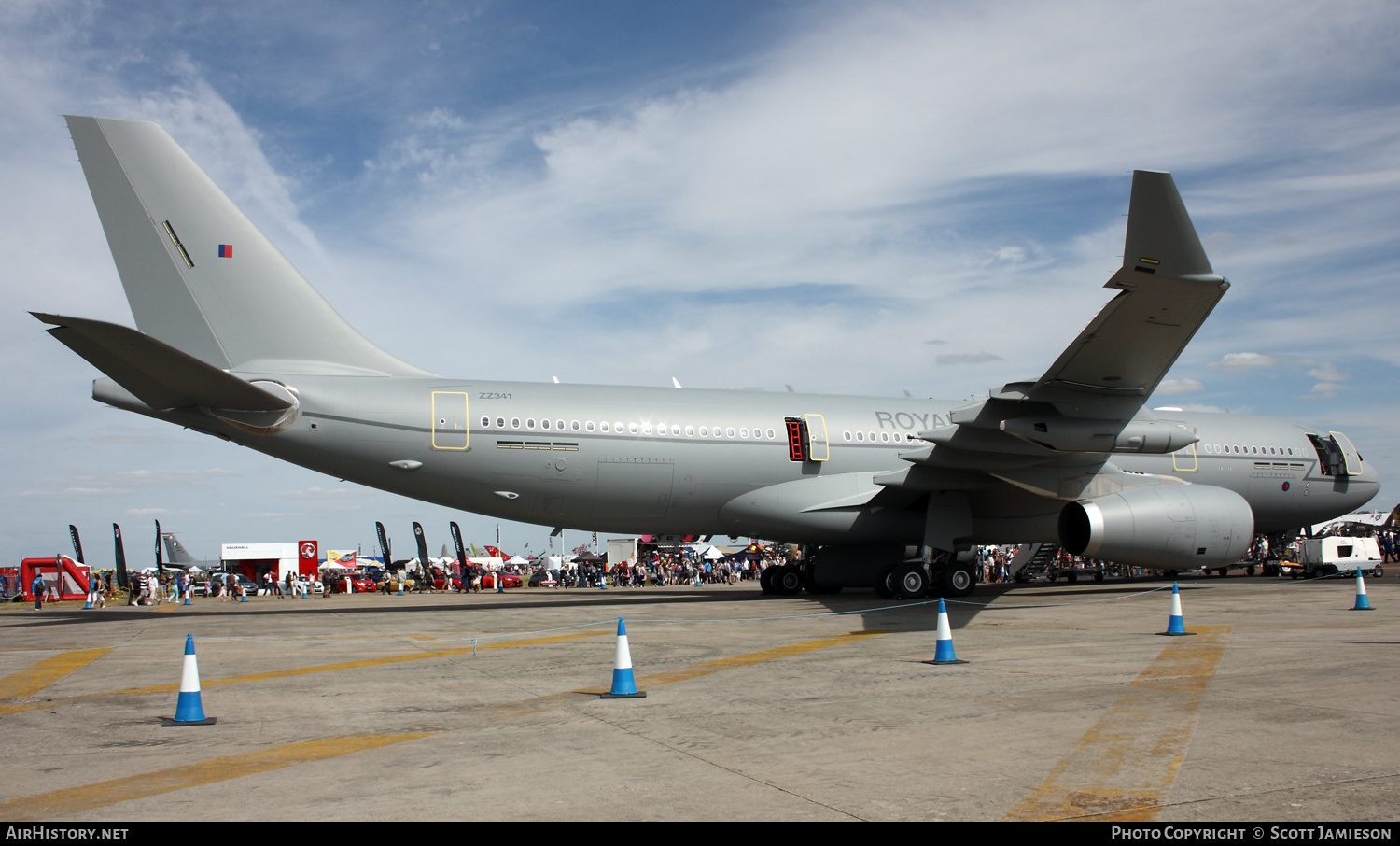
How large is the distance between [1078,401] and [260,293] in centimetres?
1417

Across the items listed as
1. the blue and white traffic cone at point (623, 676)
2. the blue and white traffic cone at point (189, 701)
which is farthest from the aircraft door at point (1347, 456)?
the blue and white traffic cone at point (189, 701)

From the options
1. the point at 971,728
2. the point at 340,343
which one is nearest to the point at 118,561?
the point at 340,343

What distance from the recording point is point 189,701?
6930 mm

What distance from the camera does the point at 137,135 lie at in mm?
15000

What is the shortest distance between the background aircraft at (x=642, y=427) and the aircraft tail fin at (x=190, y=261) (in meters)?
0.03

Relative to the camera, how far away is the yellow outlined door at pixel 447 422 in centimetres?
1612

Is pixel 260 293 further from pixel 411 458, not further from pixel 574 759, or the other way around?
pixel 574 759

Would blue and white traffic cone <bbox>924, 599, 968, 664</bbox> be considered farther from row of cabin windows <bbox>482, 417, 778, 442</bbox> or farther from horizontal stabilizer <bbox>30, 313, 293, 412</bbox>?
horizontal stabilizer <bbox>30, 313, 293, 412</bbox>

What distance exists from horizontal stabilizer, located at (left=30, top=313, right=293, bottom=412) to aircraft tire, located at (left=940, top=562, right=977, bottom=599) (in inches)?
495

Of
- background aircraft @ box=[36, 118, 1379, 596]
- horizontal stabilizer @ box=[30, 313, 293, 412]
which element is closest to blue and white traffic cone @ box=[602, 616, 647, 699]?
background aircraft @ box=[36, 118, 1379, 596]

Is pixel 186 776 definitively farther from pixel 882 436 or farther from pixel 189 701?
pixel 882 436

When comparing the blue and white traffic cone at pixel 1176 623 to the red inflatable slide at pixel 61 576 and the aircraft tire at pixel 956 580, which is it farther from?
the red inflatable slide at pixel 61 576

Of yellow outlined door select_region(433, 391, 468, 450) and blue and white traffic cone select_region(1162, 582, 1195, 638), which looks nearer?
blue and white traffic cone select_region(1162, 582, 1195, 638)

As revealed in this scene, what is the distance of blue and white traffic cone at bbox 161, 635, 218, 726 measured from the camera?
687 cm
